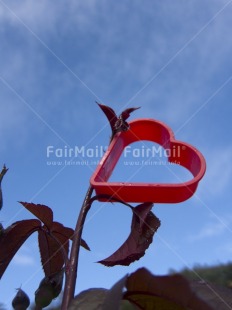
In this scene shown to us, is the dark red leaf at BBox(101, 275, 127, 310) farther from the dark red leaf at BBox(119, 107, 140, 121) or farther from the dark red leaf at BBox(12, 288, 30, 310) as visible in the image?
the dark red leaf at BBox(119, 107, 140, 121)

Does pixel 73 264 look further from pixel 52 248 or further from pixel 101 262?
pixel 52 248

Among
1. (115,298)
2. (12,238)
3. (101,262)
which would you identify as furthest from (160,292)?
(12,238)

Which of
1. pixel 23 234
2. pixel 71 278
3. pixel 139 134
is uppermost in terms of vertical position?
pixel 139 134

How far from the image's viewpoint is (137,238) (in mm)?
816

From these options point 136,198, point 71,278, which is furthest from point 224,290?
point 136,198

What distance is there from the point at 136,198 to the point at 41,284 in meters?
0.23

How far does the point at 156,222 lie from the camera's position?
0.84 metres

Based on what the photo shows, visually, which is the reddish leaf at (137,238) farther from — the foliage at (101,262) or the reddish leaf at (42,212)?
the reddish leaf at (42,212)

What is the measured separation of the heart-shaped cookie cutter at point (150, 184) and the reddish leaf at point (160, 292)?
0.86 feet

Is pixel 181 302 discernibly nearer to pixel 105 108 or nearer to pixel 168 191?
pixel 168 191

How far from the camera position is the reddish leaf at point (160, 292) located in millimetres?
488

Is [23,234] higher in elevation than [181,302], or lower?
lower

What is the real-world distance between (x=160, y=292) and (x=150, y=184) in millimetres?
341

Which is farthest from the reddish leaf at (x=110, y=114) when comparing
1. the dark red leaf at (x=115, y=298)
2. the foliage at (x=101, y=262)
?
the dark red leaf at (x=115, y=298)
